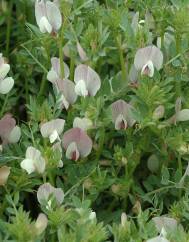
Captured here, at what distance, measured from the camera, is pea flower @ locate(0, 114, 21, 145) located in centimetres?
135

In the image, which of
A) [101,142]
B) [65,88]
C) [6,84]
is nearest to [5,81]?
[6,84]

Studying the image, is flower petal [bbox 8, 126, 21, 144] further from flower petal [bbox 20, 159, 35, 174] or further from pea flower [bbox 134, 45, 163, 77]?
pea flower [bbox 134, 45, 163, 77]

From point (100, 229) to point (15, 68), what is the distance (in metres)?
0.65

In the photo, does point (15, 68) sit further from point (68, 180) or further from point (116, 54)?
point (68, 180)

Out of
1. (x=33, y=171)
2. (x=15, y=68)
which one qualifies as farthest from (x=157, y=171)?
(x=15, y=68)

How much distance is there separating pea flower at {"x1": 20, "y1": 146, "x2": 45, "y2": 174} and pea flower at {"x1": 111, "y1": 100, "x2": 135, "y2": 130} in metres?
0.17

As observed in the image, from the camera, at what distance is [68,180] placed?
1313 millimetres

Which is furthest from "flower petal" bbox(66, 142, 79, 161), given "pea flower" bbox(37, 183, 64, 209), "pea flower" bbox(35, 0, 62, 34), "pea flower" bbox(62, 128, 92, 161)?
"pea flower" bbox(35, 0, 62, 34)

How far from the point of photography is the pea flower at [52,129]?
1253mm

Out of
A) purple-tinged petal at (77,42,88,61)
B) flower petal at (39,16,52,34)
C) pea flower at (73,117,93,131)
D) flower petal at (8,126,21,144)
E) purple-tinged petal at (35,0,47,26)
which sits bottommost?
flower petal at (8,126,21,144)

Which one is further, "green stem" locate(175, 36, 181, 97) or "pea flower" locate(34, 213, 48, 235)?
"green stem" locate(175, 36, 181, 97)

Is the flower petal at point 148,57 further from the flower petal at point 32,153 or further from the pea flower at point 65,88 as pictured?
the flower petal at point 32,153

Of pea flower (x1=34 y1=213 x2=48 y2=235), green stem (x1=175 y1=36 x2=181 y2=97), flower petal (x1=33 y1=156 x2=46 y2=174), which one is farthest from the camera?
green stem (x1=175 y1=36 x2=181 y2=97)

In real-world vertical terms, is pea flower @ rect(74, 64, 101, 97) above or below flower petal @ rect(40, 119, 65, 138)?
above
